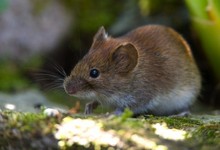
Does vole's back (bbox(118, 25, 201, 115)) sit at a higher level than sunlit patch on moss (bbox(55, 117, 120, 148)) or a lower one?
higher

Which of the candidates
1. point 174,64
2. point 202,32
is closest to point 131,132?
point 174,64

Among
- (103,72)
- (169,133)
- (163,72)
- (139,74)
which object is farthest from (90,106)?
(169,133)

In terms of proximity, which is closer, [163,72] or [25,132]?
[25,132]

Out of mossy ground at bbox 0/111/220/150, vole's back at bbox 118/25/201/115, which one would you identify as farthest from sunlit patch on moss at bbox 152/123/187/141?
vole's back at bbox 118/25/201/115

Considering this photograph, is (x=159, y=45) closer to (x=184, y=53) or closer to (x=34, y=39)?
(x=184, y=53)

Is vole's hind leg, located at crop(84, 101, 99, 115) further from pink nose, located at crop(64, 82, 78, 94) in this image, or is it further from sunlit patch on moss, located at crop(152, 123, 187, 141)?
sunlit patch on moss, located at crop(152, 123, 187, 141)

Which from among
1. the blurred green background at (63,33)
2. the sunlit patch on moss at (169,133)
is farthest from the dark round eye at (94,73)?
the blurred green background at (63,33)

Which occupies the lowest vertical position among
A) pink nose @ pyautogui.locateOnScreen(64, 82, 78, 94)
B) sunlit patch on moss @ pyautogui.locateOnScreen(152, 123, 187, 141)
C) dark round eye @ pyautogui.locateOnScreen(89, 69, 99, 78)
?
sunlit patch on moss @ pyautogui.locateOnScreen(152, 123, 187, 141)

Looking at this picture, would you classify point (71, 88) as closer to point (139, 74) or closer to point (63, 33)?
point (139, 74)
